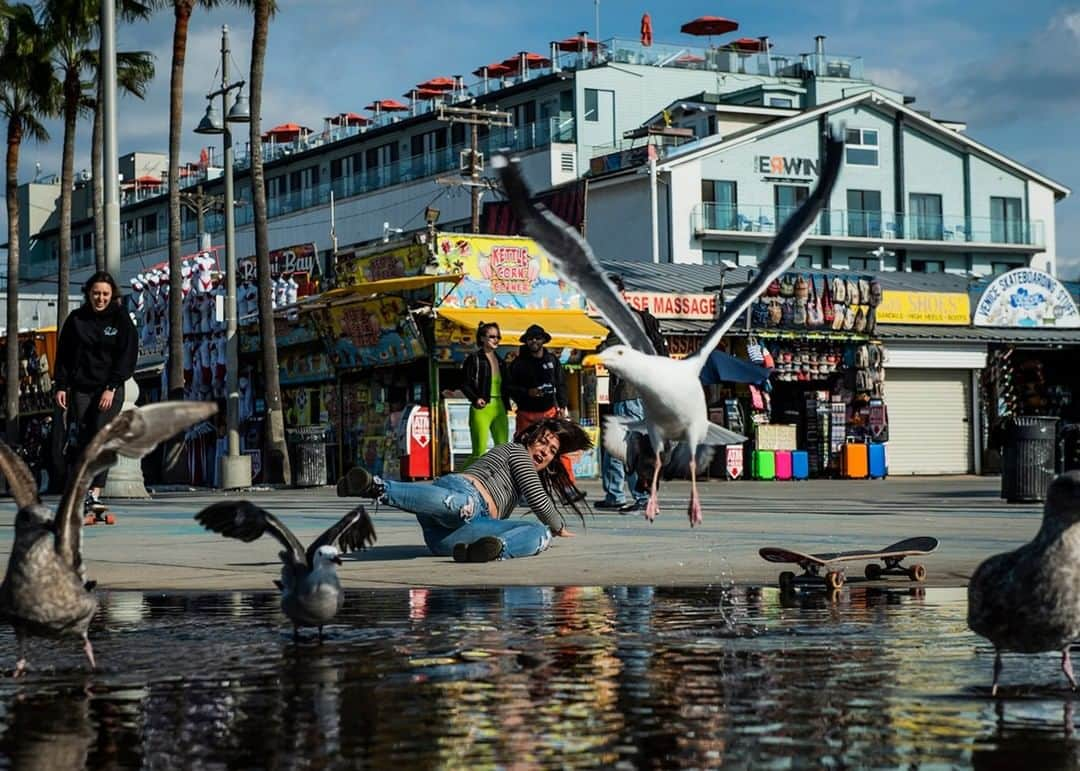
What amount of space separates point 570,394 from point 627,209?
25.5 meters

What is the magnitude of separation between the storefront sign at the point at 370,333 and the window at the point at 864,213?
110 feet

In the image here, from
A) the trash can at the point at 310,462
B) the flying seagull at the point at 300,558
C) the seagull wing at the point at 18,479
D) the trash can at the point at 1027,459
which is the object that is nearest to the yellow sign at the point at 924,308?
the trash can at the point at 310,462

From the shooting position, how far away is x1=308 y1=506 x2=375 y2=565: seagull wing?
7430 mm

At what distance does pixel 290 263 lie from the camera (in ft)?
122

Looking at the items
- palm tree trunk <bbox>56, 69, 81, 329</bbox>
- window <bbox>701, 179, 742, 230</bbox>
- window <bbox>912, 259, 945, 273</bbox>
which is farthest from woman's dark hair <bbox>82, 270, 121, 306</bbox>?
window <bbox>912, 259, 945, 273</bbox>

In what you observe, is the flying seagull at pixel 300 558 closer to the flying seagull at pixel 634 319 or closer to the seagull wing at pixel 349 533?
the seagull wing at pixel 349 533

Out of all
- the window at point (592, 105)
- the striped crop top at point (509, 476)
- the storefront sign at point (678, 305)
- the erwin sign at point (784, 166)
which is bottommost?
the striped crop top at point (509, 476)

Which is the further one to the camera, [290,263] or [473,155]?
[473,155]

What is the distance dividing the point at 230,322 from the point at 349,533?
88.8 feet

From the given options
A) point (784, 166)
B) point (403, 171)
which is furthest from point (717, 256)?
point (403, 171)

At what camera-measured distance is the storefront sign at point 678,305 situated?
108ft

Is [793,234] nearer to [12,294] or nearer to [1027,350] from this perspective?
[1027,350]

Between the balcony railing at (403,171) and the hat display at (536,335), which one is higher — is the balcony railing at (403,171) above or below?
above

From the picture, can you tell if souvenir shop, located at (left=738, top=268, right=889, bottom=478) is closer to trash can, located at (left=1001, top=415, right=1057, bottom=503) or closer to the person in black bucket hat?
trash can, located at (left=1001, top=415, right=1057, bottom=503)
